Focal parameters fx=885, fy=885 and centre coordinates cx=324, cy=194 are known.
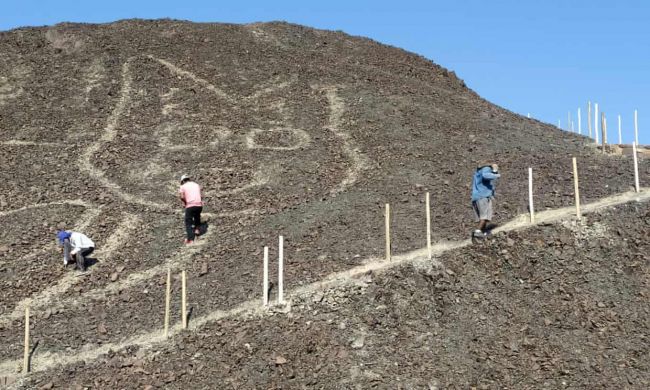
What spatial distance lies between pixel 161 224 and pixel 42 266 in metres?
3.36

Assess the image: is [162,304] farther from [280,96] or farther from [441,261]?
[280,96]

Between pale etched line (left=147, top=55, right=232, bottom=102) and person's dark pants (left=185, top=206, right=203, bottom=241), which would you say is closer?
Result: person's dark pants (left=185, top=206, right=203, bottom=241)

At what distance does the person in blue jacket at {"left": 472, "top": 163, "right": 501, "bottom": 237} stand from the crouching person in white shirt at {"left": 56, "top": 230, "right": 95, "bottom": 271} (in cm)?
959

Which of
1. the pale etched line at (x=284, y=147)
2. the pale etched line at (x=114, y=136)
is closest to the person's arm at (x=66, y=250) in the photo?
the pale etched line at (x=114, y=136)

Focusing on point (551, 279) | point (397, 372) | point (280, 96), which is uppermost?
point (280, 96)

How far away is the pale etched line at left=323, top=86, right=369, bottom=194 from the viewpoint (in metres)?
25.8

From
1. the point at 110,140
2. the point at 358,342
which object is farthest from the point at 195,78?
the point at 358,342

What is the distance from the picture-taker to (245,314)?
688 inches

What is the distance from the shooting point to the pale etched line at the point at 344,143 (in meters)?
25.8

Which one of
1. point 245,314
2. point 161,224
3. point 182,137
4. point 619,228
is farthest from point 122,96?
point 619,228

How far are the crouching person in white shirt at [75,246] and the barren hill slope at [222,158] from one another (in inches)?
15.3

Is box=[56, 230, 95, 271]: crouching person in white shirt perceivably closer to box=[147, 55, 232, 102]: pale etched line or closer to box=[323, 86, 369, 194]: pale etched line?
box=[323, 86, 369, 194]: pale etched line

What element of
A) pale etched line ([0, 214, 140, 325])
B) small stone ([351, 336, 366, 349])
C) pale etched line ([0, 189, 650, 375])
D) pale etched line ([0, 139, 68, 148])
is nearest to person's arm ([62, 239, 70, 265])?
pale etched line ([0, 214, 140, 325])

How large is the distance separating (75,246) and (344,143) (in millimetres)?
10313
